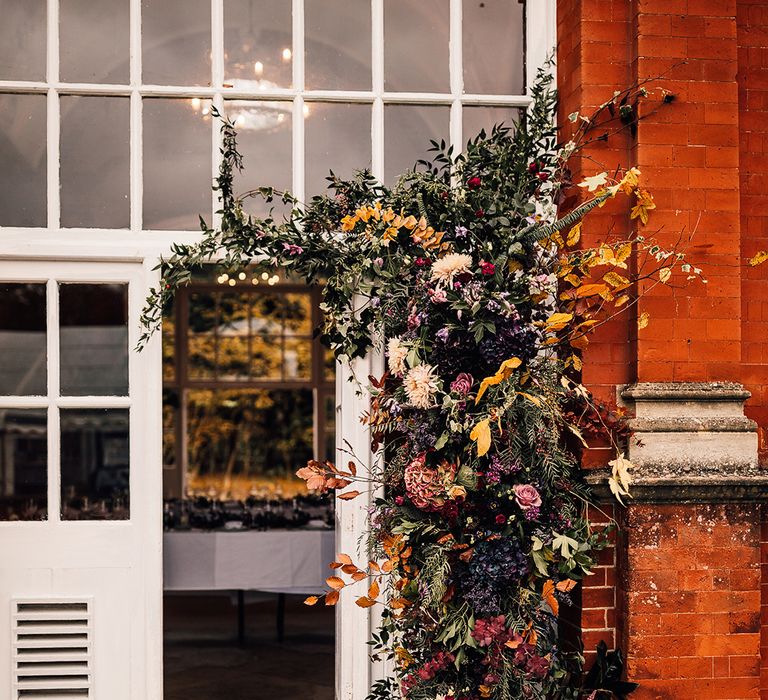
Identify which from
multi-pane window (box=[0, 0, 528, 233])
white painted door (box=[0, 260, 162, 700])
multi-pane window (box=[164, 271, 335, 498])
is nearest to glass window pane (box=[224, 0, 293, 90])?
multi-pane window (box=[0, 0, 528, 233])

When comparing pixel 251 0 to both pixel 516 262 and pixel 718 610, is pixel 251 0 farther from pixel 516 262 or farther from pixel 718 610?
pixel 718 610

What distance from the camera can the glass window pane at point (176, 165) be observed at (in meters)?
3.70

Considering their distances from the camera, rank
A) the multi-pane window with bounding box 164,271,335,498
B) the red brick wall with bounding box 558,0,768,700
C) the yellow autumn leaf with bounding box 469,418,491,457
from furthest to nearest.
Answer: the multi-pane window with bounding box 164,271,335,498, the red brick wall with bounding box 558,0,768,700, the yellow autumn leaf with bounding box 469,418,491,457

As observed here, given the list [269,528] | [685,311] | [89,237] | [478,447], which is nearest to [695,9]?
[685,311]

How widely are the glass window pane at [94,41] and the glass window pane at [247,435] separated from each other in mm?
5817

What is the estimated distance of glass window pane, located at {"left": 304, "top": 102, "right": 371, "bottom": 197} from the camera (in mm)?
3748

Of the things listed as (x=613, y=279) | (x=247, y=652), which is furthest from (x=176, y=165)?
(x=247, y=652)

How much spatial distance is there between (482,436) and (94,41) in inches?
93.7

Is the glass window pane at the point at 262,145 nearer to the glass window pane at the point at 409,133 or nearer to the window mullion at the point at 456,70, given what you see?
the glass window pane at the point at 409,133

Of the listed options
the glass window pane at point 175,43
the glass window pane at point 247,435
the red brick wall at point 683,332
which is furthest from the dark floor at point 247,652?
the glass window pane at point 175,43

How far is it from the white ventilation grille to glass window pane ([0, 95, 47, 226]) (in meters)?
1.62

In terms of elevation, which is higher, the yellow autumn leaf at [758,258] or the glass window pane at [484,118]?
the glass window pane at [484,118]

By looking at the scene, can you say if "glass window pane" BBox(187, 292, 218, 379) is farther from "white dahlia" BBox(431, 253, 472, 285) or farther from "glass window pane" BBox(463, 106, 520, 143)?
"white dahlia" BBox(431, 253, 472, 285)

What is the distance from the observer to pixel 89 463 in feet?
12.0
